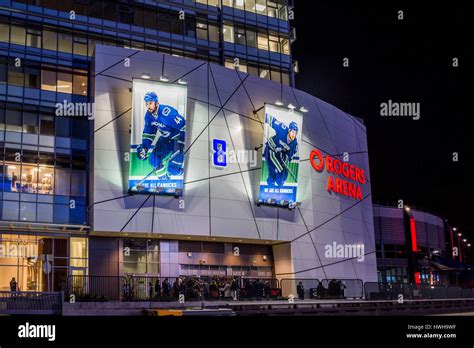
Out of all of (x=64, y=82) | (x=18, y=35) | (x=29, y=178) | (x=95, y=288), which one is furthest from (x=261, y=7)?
(x=95, y=288)

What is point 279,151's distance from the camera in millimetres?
49812

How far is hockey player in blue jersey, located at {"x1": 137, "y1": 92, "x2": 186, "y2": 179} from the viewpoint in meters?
43.4

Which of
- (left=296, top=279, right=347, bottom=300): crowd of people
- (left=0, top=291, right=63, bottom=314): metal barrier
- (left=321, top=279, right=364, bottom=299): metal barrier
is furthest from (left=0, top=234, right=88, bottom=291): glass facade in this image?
(left=321, top=279, right=364, bottom=299): metal barrier

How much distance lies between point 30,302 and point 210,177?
16.0 meters

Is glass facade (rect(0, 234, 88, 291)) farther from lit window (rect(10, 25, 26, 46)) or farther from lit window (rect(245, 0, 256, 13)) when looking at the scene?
lit window (rect(245, 0, 256, 13))

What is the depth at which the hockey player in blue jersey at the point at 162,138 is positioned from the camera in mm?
43406

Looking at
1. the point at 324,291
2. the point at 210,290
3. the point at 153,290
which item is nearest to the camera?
the point at 153,290

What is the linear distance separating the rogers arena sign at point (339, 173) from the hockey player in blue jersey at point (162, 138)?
13744 millimetres

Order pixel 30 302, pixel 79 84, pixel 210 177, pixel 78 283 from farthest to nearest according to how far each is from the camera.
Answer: pixel 210 177
pixel 79 84
pixel 78 283
pixel 30 302

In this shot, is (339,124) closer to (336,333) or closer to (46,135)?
(46,135)

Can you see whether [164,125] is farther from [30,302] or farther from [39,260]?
[30,302]

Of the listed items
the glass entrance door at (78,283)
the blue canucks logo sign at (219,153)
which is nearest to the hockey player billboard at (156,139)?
the blue canucks logo sign at (219,153)

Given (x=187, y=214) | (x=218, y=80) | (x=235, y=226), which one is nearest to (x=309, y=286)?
(x=235, y=226)

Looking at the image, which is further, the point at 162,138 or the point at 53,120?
the point at 53,120
